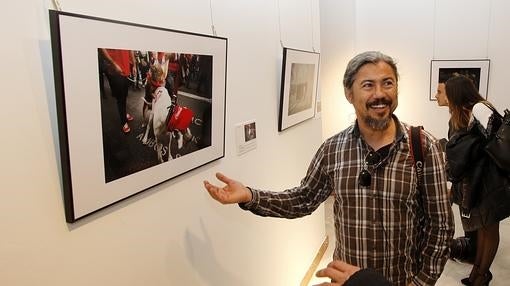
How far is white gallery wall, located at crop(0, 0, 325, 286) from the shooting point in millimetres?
1053

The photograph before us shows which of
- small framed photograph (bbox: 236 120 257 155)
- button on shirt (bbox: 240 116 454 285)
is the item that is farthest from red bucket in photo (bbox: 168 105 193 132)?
small framed photograph (bbox: 236 120 257 155)

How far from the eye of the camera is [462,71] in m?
5.63

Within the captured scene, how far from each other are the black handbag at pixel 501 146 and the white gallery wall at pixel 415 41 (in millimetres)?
2927

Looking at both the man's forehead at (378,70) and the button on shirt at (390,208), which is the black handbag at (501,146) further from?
the man's forehead at (378,70)

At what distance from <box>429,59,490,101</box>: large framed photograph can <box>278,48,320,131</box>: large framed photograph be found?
2.92 m

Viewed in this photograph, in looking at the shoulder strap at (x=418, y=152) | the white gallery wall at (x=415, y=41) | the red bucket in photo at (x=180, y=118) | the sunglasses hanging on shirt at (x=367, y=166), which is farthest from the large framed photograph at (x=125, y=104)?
the white gallery wall at (x=415, y=41)

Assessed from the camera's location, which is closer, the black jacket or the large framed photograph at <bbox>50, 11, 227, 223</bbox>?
the large framed photograph at <bbox>50, 11, 227, 223</bbox>

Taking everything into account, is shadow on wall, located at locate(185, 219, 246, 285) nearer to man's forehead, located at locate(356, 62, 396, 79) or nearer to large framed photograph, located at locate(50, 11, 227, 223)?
large framed photograph, located at locate(50, 11, 227, 223)

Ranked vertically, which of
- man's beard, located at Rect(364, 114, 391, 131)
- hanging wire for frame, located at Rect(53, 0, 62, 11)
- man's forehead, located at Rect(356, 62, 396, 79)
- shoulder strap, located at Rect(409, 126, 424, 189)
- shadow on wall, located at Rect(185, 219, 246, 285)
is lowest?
shadow on wall, located at Rect(185, 219, 246, 285)

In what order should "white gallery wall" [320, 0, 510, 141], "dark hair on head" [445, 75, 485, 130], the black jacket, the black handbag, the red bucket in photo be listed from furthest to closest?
"white gallery wall" [320, 0, 510, 141] → "dark hair on head" [445, 75, 485, 130] → the black jacket → the black handbag → the red bucket in photo

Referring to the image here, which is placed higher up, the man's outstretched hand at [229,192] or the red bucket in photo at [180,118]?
the red bucket in photo at [180,118]

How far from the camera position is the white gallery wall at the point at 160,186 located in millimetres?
1053

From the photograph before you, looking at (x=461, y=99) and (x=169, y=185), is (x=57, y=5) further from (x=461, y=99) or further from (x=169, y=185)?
(x=461, y=99)

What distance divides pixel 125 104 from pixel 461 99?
281cm
